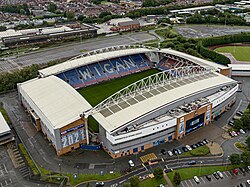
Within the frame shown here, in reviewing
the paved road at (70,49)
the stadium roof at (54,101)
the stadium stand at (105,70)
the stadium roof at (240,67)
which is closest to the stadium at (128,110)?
the stadium roof at (54,101)

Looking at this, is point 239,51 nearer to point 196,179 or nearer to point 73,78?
point 73,78

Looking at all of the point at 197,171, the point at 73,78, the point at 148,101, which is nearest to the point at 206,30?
the point at 73,78

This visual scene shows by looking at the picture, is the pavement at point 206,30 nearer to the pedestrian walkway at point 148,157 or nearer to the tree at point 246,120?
the tree at point 246,120

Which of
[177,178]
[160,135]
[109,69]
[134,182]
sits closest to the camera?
[134,182]

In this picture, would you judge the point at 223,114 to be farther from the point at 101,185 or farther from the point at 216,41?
the point at 216,41

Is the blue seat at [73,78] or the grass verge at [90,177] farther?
the blue seat at [73,78]

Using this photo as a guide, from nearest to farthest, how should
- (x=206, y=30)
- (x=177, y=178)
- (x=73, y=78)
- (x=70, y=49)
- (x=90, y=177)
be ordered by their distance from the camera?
(x=177, y=178)
(x=90, y=177)
(x=73, y=78)
(x=70, y=49)
(x=206, y=30)
